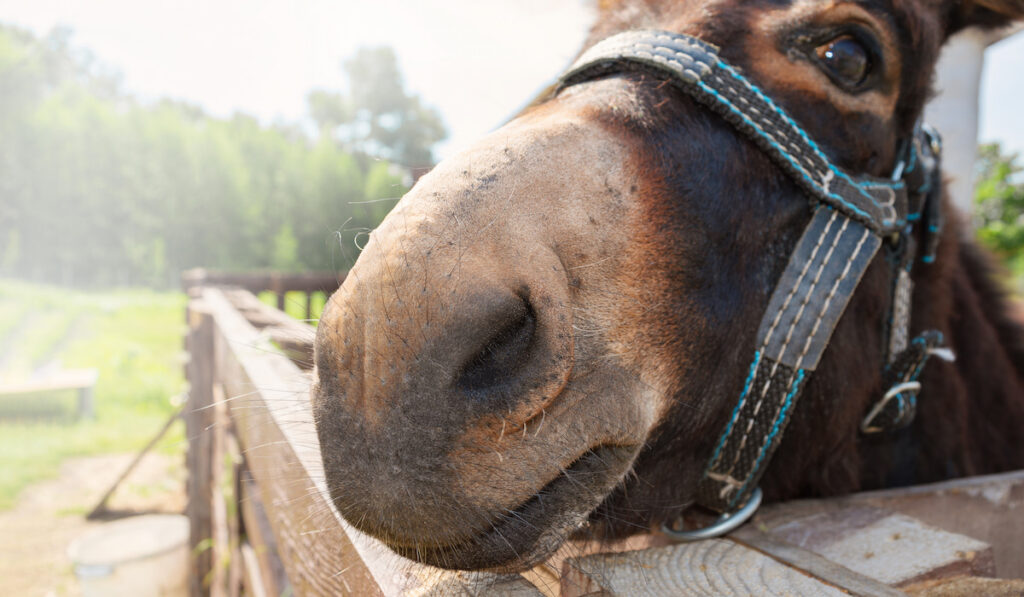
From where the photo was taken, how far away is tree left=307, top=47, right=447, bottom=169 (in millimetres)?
49500

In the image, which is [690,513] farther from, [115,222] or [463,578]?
[115,222]

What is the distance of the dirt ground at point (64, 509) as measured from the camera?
6043mm

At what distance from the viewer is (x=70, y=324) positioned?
1769cm

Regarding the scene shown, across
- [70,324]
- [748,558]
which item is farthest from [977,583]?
[70,324]

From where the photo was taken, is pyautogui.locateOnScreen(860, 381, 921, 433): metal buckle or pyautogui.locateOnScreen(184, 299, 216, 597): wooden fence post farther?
pyautogui.locateOnScreen(184, 299, 216, 597): wooden fence post

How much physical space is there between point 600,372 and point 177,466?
9182 millimetres

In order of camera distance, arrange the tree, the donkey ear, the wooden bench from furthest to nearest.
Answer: the tree → the wooden bench → the donkey ear

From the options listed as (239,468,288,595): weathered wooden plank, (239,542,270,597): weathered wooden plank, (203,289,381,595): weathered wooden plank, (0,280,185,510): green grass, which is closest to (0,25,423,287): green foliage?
(0,280,185,510): green grass

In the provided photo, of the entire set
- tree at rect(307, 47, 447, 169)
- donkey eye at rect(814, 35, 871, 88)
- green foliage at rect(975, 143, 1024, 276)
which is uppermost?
tree at rect(307, 47, 447, 169)

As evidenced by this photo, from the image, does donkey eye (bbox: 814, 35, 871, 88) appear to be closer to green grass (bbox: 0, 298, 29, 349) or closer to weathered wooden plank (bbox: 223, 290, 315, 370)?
weathered wooden plank (bbox: 223, 290, 315, 370)

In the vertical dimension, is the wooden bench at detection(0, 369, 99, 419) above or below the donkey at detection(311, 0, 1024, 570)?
below

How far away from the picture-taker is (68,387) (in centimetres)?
960

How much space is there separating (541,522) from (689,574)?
234mm

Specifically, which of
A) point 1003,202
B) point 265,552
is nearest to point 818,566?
point 265,552
